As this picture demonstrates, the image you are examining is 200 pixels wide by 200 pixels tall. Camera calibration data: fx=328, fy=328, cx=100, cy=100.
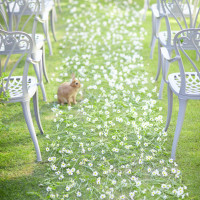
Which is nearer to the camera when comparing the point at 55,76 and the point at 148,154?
the point at 148,154

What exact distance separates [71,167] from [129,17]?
4386mm

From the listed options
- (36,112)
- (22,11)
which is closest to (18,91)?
(36,112)

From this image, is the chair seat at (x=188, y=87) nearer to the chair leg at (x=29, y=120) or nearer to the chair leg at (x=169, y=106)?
the chair leg at (x=169, y=106)

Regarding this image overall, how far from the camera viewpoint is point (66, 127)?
3221 millimetres

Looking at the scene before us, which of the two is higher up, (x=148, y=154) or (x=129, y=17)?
(x=129, y=17)

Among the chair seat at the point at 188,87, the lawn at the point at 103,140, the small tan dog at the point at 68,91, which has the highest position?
the chair seat at the point at 188,87

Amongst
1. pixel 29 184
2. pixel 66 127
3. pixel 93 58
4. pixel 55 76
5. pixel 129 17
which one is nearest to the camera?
pixel 29 184

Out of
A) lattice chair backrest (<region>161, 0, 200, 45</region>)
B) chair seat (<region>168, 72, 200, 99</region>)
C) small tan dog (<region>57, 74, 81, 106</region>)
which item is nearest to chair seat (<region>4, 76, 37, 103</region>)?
small tan dog (<region>57, 74, 81, 106</region>)

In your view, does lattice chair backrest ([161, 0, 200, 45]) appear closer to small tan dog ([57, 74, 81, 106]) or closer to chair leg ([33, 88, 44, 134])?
small tan dog ([57, 74, 81, 106])

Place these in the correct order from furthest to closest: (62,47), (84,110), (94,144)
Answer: (62,47)
(84,110)
(94,144)

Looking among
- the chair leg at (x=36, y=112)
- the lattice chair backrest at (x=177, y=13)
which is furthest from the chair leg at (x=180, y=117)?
the chair leg at (x=36, y=112)

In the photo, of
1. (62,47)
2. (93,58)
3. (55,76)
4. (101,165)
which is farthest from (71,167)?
(62,47)

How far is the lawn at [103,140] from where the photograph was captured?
2449mm

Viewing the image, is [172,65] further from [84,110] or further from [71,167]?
[71,167]
